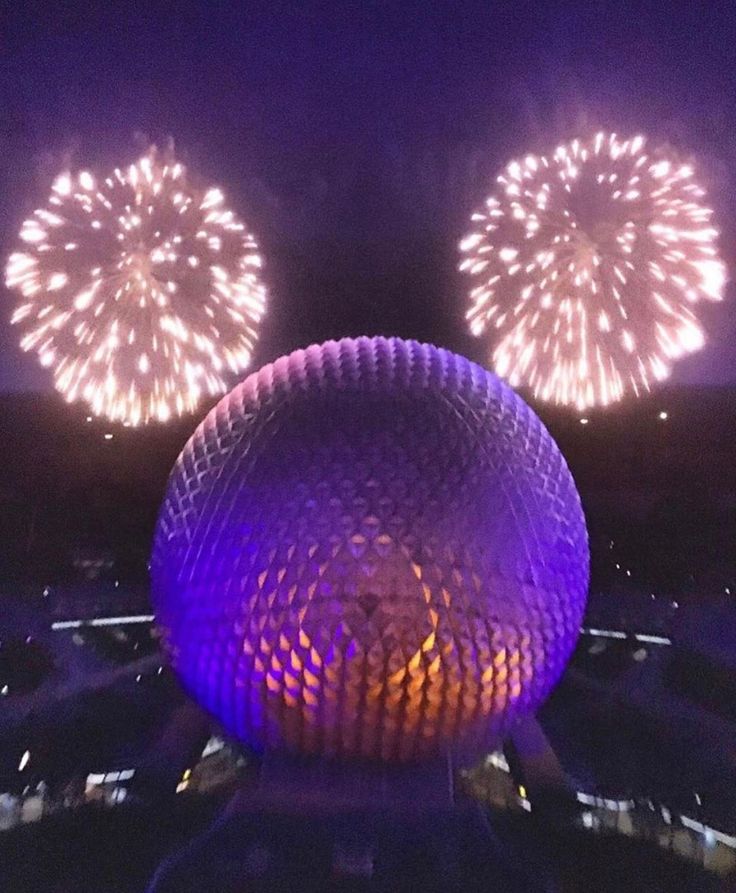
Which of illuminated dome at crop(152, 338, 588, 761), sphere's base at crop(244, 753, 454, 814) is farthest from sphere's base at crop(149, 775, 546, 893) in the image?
illuminated dome at crop(152, 338, 588, 761)

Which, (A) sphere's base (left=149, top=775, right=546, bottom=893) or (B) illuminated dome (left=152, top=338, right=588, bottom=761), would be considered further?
(B) illuminated dome (left=152, top=338, right=588, bottom=761)

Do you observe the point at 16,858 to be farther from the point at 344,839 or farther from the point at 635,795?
the point at 635,795

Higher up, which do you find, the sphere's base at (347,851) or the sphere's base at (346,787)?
the sphere's base at (346,787)

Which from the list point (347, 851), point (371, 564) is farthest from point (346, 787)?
point (371, 564)

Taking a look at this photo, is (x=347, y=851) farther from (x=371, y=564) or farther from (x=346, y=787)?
(x=371, y=564)

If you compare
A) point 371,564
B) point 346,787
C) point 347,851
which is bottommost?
point 347,851

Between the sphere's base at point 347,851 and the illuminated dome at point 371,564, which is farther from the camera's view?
the illuminated dome at point 371,564

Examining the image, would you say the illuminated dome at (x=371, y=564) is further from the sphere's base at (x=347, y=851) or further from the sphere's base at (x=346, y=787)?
the sphere's base at (x=347, y=851)

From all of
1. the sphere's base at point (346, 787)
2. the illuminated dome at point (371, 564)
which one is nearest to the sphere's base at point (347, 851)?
the sphere's base at point (346, 787)

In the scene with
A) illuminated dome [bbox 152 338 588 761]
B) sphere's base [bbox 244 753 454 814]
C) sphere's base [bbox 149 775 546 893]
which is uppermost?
illuminated dome [bbox 152 338 588 761]

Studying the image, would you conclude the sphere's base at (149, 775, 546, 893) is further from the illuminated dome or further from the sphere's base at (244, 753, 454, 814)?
the illuminated dome
